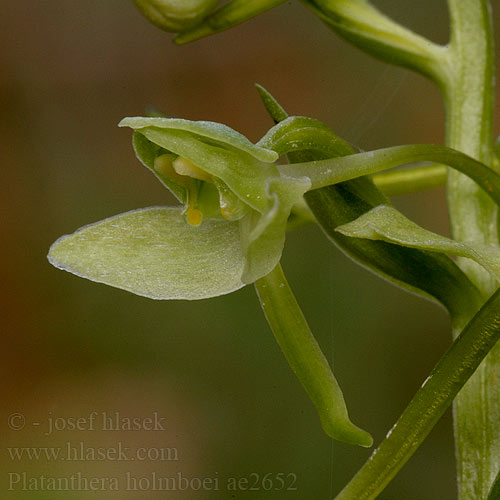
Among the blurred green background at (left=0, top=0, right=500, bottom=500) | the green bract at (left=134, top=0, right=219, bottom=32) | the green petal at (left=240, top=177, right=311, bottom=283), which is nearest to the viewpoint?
the green petal at (left=240, top=177, right=311, bottom=283)

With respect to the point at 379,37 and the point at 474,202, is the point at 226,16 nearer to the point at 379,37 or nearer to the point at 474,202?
the point at 379,37

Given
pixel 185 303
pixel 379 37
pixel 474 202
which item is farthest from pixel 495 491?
pixel 185 303

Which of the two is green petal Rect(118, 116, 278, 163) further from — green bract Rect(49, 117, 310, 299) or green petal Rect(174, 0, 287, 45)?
green petal Rect(174, 0, 287, 45)

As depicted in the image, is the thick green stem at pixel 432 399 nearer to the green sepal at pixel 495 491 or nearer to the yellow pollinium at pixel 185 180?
the green sepal at pixel 495 491

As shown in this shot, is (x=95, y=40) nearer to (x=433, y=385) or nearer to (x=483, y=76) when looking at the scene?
(x=483, y=76)

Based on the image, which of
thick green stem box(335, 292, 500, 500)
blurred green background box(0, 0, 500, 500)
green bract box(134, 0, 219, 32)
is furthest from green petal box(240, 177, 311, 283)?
blurred green background box(0, 0, 500, 500)

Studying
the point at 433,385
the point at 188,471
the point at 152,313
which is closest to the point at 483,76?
the point at 433,385
